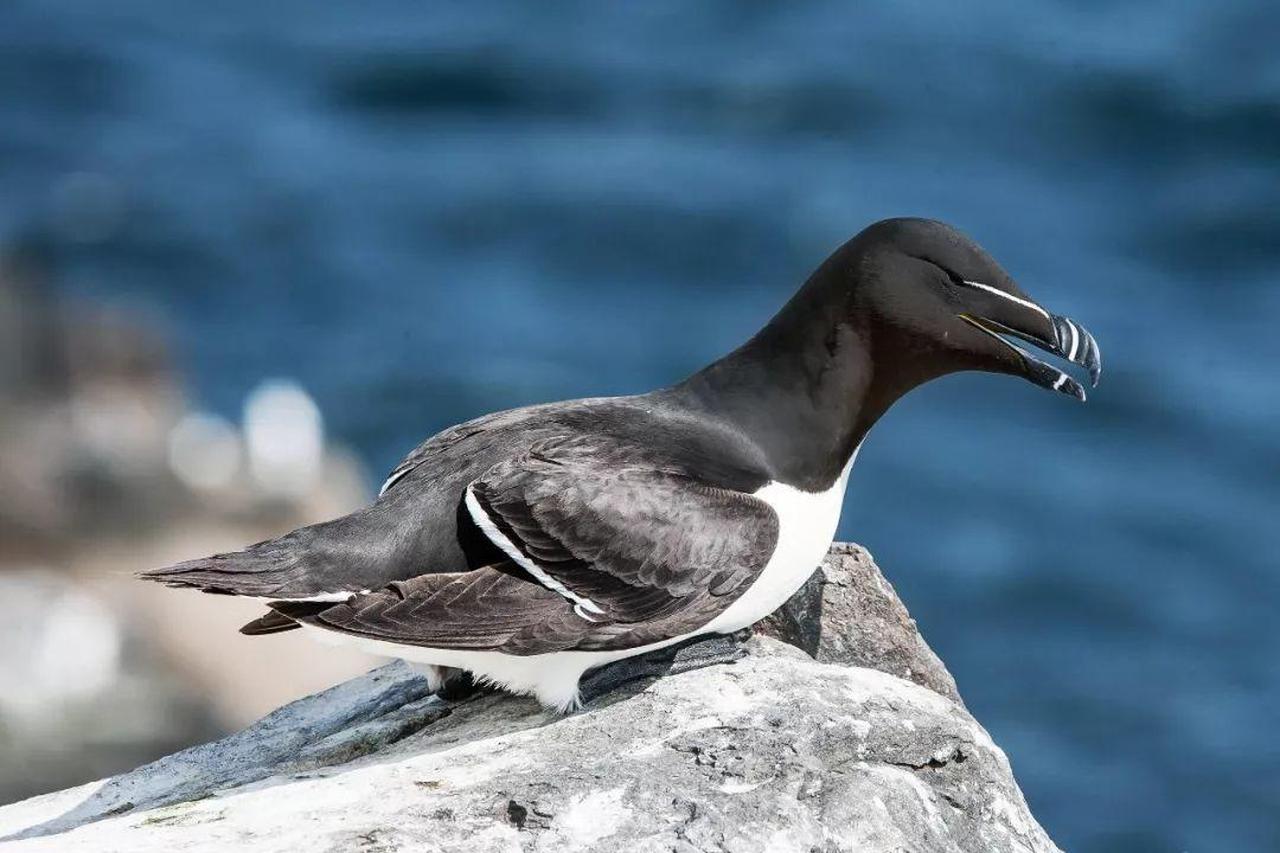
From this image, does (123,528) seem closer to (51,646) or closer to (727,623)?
(51,646)

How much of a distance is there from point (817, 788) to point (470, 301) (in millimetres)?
10888

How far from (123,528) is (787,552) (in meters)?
7.43

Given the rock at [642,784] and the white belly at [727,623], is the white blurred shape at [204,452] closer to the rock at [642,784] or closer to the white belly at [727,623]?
the rock at [642,784]

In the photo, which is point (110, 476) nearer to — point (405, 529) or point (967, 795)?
point (405, 529)

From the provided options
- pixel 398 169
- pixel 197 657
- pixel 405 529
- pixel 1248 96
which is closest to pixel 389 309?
pixel 398 169

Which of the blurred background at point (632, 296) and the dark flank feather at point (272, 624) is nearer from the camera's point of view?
the dark flank feather at point (272, 624)

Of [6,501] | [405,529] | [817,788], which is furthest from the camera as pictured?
[6,501]

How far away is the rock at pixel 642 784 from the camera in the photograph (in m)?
5.16

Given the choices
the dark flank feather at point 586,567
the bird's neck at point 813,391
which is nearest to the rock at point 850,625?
the bird's neck at point 813,391

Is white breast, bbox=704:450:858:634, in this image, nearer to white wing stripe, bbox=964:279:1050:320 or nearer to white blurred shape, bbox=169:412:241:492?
white wing stripe, bbox=964:279:1050:320

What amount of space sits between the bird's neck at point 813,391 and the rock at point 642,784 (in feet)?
2.07

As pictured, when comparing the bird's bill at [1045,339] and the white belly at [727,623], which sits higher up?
the bird's bill at [1045,339]

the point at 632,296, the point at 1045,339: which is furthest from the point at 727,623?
the point at 632,296

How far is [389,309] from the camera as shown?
16.0m
